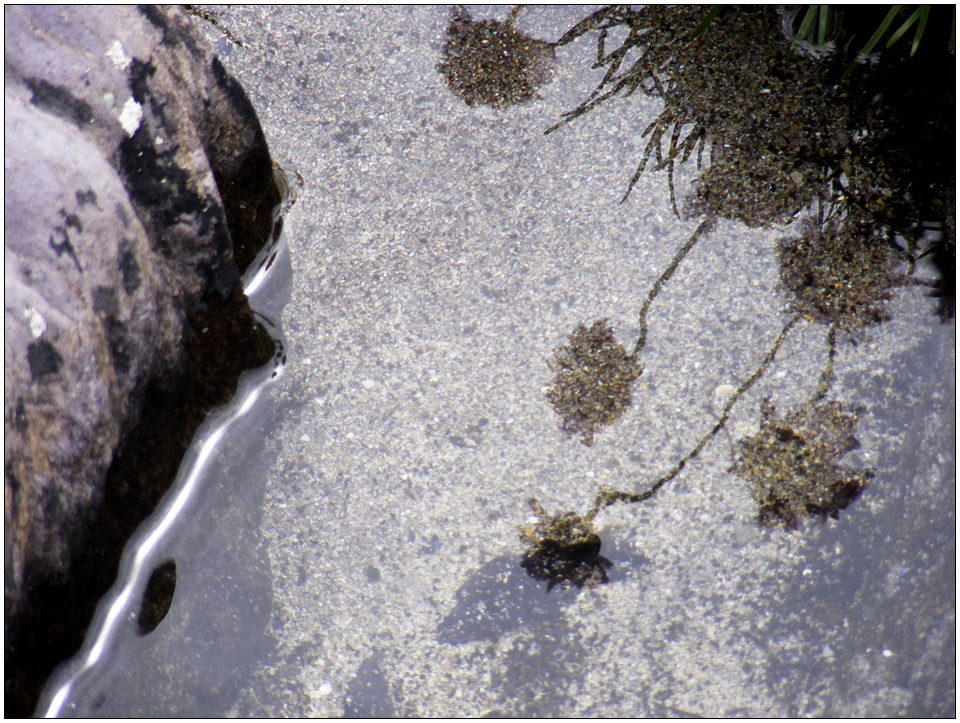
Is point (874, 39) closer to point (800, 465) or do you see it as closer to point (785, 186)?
point (785, 186)

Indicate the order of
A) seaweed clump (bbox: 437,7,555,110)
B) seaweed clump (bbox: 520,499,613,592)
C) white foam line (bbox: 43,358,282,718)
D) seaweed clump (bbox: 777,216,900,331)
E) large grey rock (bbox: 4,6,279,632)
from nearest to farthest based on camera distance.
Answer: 1. large grey rock (bbox: 4,6,279,632)
2. white foam line (bbox: 43,358,282,718)
3. seaweed clump (bbox: 520,499,613,592)
4. seaweed clump (bbox: 777,216,900,331)
5. seaweed clump (bbox: 437,7,555,110)

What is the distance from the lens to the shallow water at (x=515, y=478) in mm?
1796

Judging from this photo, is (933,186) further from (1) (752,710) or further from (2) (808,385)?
(1) (752,710)

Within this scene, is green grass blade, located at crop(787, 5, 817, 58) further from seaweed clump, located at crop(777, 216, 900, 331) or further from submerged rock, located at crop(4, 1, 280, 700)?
submerged rock, located at crop(4, 1, 280, 700)

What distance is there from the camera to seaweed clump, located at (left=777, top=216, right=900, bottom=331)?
78.2 inches

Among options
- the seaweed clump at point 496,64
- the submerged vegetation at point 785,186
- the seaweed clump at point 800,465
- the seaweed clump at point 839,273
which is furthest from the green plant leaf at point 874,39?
the seaweed clump at point 800,465

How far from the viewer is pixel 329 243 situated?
2084 millimetres

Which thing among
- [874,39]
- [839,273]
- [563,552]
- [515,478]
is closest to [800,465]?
[839,273]

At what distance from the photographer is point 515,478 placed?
189 cm

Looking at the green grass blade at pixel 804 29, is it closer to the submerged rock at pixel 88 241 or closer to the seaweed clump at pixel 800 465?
the seaweed clump at pixel 800 465

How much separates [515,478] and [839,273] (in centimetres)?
128

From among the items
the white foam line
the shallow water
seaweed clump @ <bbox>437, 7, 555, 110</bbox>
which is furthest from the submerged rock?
seaweed clump @ <bbox>437, 7, 555, 110</bbox>

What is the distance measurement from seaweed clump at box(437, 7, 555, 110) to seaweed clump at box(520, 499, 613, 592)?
57.2 inches

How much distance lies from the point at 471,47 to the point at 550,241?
0.80 meters
